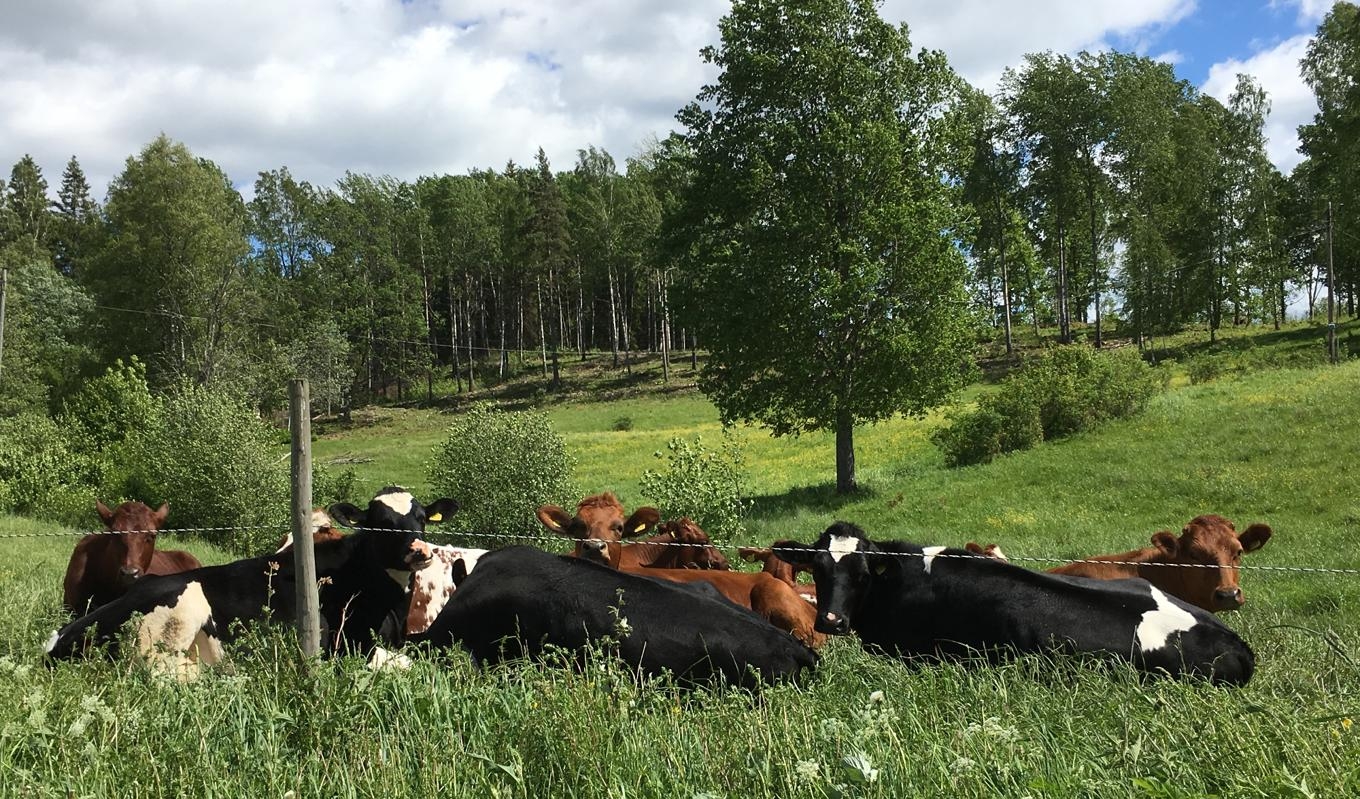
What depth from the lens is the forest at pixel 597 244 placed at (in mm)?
40906

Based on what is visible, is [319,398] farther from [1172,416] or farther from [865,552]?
[865,552]

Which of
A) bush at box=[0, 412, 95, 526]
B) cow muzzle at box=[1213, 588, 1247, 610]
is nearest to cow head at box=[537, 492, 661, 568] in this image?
cow muzzle at box=[1213, 588, 1247, 610]

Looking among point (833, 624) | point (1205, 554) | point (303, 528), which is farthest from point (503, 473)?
point (1205, 554)

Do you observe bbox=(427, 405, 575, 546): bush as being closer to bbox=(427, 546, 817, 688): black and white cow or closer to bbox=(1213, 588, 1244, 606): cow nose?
bbox=(427, 546, 817, 688): black and white cow

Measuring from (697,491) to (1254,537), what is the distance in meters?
8.79

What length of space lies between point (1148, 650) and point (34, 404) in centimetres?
4509

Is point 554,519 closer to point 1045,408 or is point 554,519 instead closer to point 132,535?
point 132,535

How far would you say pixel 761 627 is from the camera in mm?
5941

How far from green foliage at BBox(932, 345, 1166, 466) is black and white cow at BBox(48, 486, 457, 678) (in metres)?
19.6

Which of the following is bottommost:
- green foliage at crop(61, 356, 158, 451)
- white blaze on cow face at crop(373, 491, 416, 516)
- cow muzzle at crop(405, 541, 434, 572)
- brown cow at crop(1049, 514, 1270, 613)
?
brown cow at crop(1049, 514, 1270, 613)

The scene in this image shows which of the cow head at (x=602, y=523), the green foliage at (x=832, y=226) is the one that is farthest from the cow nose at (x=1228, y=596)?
the green foliage at (x=832, y=226)

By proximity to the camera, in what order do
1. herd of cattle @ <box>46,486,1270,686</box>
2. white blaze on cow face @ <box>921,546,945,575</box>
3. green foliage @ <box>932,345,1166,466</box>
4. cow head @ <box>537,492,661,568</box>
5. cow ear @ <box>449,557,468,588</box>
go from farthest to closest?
green foliage @ <box>932,345,1166,466</box> < cow head @ <box>537,492,661,568</box> < cow ear @ <box>449,557,468,588</box> < white blaze on cow face @ <box>921,546,945,575</box> < herd of cattle @ <box>46,486,1270,686</box>

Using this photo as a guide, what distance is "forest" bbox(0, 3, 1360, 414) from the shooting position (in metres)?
40.9

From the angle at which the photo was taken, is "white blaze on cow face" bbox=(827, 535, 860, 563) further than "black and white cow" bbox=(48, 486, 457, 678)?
Yes
